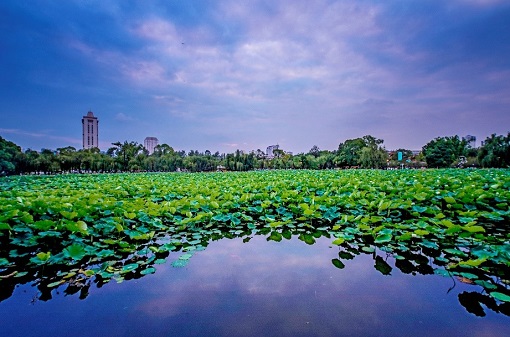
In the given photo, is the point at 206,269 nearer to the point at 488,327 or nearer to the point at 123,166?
the point at 488,327

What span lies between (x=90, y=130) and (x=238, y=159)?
240 feet

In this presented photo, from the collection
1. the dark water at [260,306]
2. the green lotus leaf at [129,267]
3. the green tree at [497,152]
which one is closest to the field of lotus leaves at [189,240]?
the green lotus leaf at [129,267]

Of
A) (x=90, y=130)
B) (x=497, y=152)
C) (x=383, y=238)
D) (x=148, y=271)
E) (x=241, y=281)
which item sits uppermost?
(x=90, y=130)

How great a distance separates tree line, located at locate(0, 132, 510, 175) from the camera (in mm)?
37969

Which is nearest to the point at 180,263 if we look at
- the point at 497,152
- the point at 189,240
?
the point at 189,240

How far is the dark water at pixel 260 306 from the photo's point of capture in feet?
6.20

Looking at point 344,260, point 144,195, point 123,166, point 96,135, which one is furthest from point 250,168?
point 96,135

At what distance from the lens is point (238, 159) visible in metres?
55.2

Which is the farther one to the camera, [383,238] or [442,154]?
[442,154]

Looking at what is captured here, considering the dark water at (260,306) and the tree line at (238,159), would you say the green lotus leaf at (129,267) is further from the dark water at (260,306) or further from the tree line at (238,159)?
the tree line at (238,159)

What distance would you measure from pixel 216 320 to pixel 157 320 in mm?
449

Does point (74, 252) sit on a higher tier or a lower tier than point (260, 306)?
higher

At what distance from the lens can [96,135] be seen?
100125 mm

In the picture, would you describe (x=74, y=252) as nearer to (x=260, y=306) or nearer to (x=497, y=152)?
(x=260, y=306)
